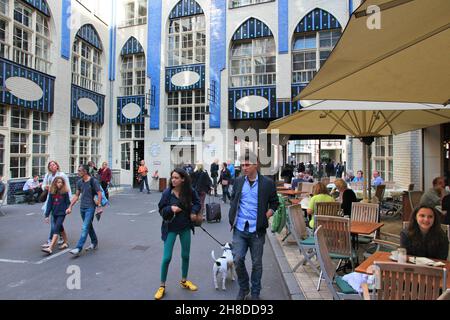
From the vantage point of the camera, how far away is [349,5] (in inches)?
589

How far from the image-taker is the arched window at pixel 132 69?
63.0 ft

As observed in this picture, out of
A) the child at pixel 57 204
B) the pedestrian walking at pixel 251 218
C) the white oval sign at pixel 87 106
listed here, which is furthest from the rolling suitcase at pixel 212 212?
the white oval sign at pixel 87 106

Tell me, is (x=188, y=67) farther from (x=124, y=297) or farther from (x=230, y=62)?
(x=124, y=297)

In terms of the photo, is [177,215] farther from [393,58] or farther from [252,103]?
[252,103]

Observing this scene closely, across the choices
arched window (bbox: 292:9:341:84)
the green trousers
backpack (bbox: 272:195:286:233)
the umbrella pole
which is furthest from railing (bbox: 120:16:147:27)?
the green trousers

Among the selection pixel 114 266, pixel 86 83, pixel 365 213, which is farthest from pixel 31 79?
pixel 365 213

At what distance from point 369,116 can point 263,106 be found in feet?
29.3

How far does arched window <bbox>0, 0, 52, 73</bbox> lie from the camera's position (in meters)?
12.6

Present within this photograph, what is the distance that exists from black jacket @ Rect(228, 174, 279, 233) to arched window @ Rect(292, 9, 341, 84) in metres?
12.8

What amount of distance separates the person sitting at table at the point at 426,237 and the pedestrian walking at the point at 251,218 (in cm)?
151

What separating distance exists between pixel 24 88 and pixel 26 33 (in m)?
2.58

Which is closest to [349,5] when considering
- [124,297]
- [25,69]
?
[25,69]

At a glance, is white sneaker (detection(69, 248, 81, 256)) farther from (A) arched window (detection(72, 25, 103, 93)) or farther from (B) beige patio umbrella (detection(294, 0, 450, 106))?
(A) arched window (detection(72, 25, 103, 93))

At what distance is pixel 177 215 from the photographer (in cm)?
417
